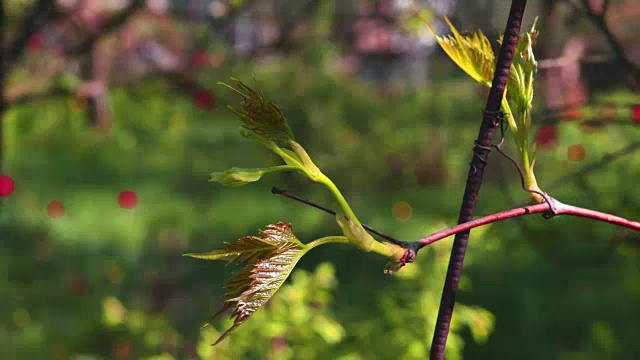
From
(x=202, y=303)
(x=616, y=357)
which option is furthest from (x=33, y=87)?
(x=616, y=357)

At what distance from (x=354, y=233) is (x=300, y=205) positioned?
17.8ft

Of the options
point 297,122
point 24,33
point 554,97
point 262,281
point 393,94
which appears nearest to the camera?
point 262,281

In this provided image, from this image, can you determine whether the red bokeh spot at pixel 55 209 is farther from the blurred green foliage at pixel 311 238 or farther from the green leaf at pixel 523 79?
the green leaf at pixel 523 79

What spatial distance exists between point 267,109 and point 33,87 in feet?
8.80

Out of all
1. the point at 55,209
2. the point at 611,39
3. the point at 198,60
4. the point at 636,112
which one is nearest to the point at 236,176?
the point at 611,39

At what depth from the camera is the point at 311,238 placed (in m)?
4.95

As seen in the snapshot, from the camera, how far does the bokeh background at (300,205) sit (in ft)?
6.66

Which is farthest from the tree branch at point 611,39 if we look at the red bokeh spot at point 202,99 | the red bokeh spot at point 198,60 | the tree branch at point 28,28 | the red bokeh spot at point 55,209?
the red bokeh spot at point 198,60

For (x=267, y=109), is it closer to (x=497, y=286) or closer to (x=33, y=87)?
(x=33, y=87)

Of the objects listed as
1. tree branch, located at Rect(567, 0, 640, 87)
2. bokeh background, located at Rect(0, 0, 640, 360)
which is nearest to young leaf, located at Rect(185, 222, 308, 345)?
bokeh background, located at Rect(0, 0, 640, 360)

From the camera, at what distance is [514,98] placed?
0.65m

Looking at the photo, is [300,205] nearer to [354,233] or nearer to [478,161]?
[478,161]

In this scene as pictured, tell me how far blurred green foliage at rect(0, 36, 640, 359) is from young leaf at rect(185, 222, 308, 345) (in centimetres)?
101

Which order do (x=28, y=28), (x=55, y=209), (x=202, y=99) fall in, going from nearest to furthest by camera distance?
(x=28, y=28)
(x=202, y=99)
(x=55, y=209)
